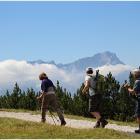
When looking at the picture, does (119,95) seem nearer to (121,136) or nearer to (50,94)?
(50,94)

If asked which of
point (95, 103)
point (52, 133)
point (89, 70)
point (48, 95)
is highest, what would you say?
point (89, 70)

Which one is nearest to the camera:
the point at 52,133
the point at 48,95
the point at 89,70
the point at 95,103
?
the point at 52,133

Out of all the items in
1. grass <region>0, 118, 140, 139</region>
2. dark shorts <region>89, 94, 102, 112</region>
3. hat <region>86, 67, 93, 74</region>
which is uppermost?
hat <region>86, 67, 93, 74</region>

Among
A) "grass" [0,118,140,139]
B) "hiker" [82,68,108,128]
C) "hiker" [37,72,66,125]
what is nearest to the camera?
"grass" [0,118,140,139]

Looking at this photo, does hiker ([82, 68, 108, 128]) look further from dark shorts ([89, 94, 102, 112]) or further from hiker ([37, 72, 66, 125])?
hiker ([37, 72, 66, 125])

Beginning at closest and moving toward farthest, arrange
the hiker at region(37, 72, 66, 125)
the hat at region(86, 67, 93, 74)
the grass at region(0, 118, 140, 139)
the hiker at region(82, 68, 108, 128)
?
1. the grass at region(0, 118, 140, 139)
2. the hiker at region(82, 68, 108, 128)
3. the hat at region(86, 67, 93, 74)
4. the hiker at region(37, 72, 66, 125)

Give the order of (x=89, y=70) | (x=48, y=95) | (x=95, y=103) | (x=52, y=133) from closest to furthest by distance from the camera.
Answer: (x=52, y=133), (x=95, y=103), (x=89, y=70), (x=48, y=95)

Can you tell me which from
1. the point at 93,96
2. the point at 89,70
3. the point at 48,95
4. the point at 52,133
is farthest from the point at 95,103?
the point at 52,133

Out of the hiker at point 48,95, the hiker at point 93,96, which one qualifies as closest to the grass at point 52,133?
the hiker at point 93,96

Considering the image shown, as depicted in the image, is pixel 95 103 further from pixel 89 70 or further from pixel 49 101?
pixel 49 101

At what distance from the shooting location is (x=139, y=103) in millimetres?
19453

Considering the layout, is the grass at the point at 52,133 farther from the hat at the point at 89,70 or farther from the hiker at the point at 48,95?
the hat at the point at 89,70

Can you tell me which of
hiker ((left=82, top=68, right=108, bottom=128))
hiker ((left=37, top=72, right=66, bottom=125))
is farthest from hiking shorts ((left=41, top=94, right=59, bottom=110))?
hiker ((left=82, top=68, right=108, bottom=128))

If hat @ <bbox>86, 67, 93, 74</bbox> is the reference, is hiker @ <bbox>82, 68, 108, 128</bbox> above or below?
below
